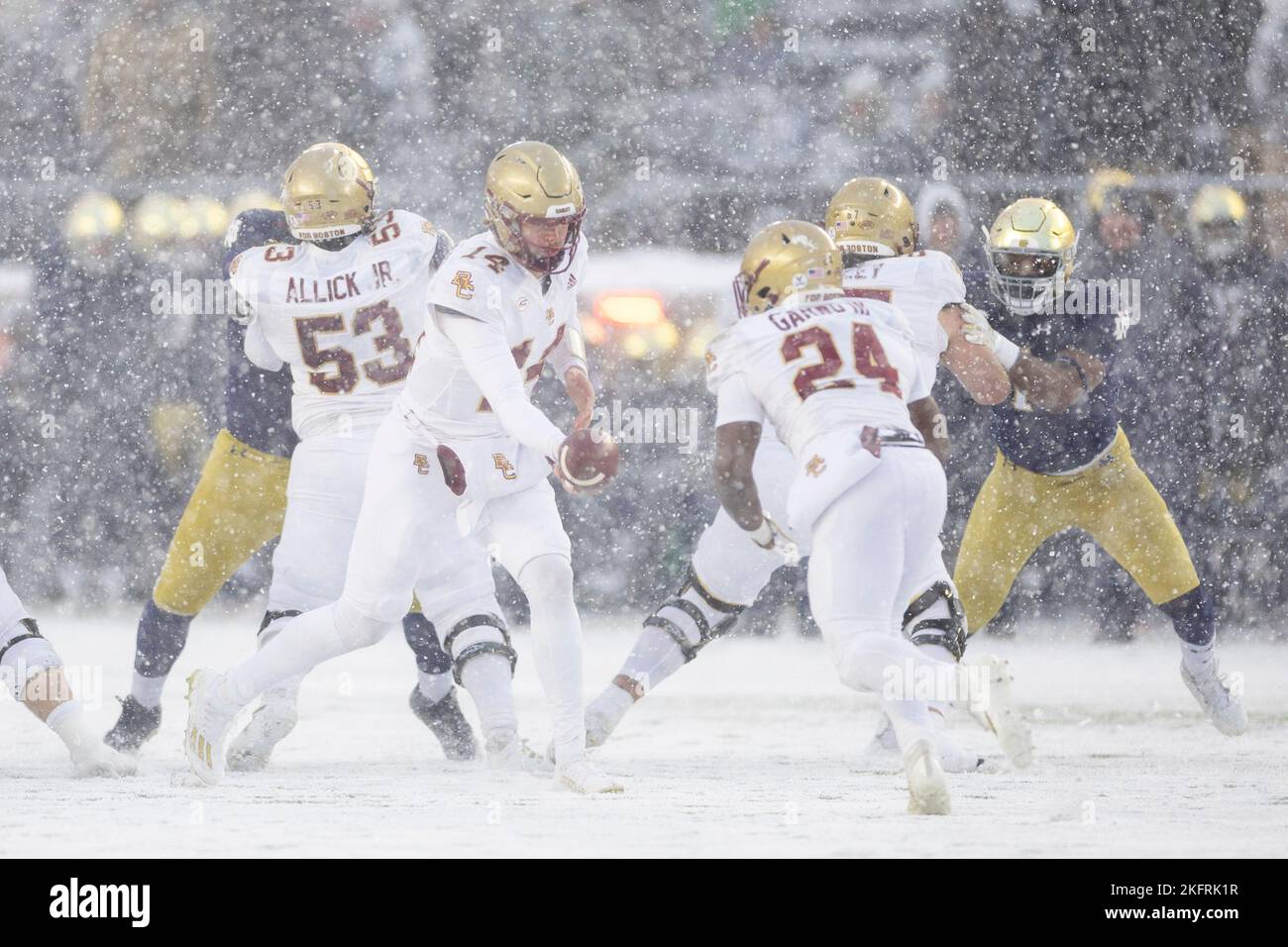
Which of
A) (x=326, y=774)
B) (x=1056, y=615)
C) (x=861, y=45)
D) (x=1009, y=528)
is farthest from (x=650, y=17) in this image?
(x=326, y=774)

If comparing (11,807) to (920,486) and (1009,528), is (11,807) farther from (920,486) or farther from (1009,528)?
(1009,528)

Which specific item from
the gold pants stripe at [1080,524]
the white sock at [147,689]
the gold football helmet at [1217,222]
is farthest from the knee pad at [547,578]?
Answer: the gold football helmet at [1217,222]

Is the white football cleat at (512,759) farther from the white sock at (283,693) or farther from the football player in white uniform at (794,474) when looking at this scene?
the white sock at (283,693)

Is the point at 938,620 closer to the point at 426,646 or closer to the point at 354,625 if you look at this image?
the point at 426,646

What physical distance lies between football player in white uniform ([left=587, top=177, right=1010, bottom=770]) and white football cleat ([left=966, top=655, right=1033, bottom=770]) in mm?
707

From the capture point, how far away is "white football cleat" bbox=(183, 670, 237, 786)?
4980 mm

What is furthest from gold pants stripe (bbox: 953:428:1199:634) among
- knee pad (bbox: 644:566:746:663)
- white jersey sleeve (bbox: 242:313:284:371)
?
white jersey sleeve (bbox: 242:313:284:371)

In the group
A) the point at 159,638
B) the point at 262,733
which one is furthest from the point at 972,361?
the point at 159,638

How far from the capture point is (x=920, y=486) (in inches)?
178

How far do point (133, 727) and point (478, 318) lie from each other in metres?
1.98

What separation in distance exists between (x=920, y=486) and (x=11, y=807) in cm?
232

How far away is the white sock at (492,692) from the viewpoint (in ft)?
17.4

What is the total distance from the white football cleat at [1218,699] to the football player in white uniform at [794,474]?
1.09m

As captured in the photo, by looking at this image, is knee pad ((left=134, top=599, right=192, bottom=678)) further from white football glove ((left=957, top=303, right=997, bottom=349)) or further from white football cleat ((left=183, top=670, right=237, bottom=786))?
white football glove ((left=957, top=303, right=997, bottom=349))
